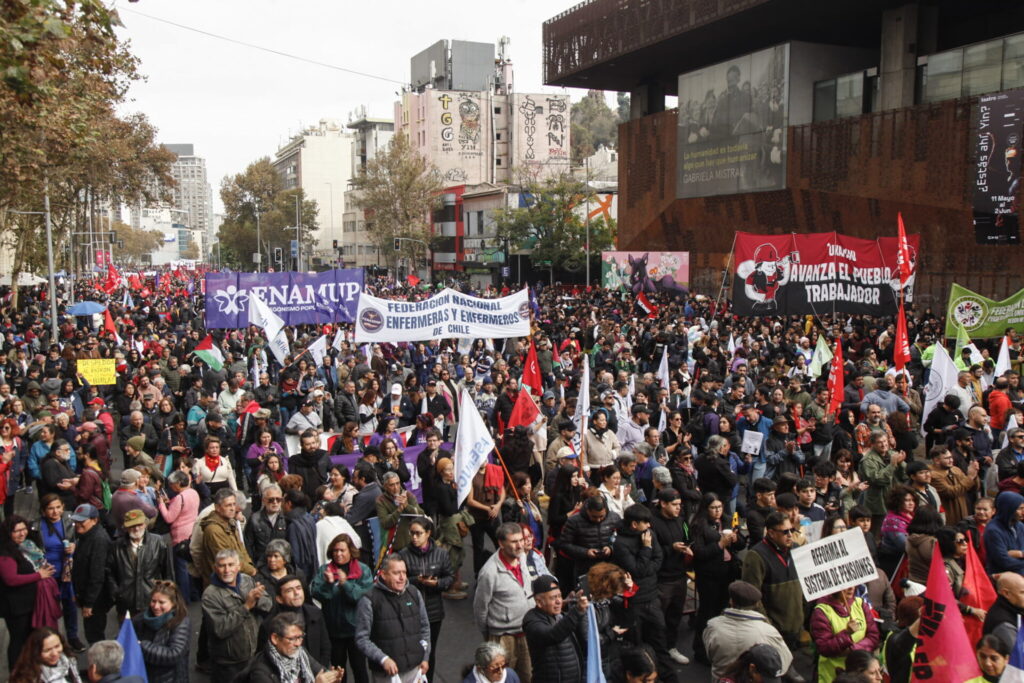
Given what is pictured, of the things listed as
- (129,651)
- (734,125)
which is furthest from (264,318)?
(734,125)

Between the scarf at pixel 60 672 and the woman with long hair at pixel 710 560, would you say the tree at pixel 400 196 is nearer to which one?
the woman with long hair at pixel 710 560

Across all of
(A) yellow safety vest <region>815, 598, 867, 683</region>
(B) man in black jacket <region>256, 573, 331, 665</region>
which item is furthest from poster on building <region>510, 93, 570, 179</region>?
(A) yellow safety vest <region>815, 598, 867, 683</region>

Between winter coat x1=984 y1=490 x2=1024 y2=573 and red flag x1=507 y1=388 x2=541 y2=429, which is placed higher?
red flag x1=507 y1=388 x2=541 y2=429

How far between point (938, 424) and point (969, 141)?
18.0 m

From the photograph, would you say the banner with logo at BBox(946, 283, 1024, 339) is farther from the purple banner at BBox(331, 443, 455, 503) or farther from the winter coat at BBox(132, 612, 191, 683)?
the winter coat at BBox(132, 612, 191, 683)

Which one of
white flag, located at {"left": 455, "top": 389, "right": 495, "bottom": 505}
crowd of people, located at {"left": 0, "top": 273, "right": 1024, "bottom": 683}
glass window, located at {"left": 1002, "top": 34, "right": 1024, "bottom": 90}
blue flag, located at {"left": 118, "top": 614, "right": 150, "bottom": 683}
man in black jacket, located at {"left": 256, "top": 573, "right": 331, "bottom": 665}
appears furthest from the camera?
glass window, located at {"left": 1002, "top": 34, "right": 1024, "bottom": 90}

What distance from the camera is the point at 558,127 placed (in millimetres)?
83812

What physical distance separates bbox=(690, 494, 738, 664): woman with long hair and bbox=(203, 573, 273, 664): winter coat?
3191 mm

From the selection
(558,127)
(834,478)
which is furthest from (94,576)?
(558,127)

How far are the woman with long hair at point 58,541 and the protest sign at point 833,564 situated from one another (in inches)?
208

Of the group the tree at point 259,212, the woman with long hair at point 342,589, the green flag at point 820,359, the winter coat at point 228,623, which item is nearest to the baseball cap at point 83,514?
the winter coat at point 228,623

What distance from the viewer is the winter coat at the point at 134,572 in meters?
6.42

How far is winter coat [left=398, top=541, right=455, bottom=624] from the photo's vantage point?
6004 millimetres

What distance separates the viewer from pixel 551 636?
506 centimetres
